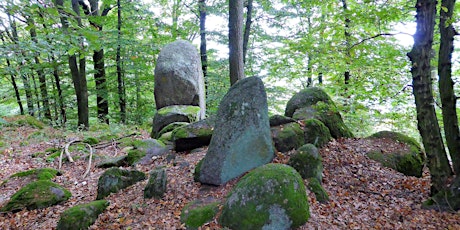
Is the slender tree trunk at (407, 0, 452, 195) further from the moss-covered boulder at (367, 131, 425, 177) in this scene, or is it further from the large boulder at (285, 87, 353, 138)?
the large boulder at (285, 87, 353, 138)

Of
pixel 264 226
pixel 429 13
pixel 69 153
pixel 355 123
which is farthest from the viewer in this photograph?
pixel 355 123

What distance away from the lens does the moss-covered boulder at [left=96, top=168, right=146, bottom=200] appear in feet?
18.5

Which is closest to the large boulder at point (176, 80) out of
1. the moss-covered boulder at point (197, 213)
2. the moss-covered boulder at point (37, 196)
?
the moss-covered boulder at point (37, 196)

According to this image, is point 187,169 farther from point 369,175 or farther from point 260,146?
point 369,175

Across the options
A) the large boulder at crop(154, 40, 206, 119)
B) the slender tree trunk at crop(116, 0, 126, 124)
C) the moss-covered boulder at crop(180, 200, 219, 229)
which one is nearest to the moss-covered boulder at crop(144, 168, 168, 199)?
the moss-covered boulder at crop(180, 200, 219, 229)

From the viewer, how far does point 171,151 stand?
775 cm

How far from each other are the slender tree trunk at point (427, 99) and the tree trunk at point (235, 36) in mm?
4773

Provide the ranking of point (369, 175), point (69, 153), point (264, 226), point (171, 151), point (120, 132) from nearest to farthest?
1. point (264, 226)
2. point (369, 175)
3. point (171, 151)
4. point (69, 153)
5. point (120, 132)

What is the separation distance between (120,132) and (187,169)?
6.28 m

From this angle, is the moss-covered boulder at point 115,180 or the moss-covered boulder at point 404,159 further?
the moss-covered boulder at point 404,159

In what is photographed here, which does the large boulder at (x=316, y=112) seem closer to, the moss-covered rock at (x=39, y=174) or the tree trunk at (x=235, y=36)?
the tree trunk at (x=235, y=36)

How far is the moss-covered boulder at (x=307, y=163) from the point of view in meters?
5.51

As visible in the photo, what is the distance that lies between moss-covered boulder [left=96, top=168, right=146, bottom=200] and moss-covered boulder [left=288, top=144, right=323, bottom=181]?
3275 mm

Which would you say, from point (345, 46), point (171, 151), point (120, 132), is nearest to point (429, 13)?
point (345, 46)
